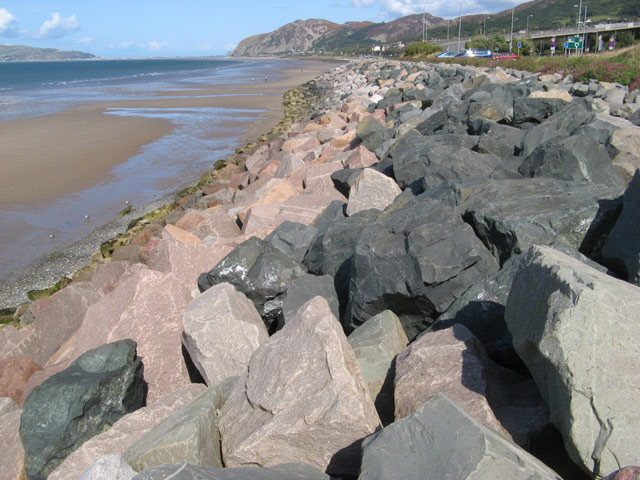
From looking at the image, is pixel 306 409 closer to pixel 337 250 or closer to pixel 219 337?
pixel 219 337

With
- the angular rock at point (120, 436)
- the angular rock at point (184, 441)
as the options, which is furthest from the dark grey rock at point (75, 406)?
the angular rock at point (184, 441)

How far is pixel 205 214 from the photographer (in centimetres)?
699

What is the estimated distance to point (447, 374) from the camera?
2.35 m

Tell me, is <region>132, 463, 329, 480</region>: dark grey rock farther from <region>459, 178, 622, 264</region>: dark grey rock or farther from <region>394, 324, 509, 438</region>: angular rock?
<region>459, 178, 622, 264</region>: dark grey rock

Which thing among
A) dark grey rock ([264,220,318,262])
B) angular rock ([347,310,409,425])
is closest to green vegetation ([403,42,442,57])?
dark grey rock ([264,220,318,262])

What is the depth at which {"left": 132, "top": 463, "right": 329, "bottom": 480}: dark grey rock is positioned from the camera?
182cm

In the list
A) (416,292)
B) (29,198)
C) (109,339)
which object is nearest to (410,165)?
(416,292)

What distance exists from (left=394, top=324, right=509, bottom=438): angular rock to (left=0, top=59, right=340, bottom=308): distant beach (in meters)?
5.84

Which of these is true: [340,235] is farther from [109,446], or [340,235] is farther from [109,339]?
[109,446]

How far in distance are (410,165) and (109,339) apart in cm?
345

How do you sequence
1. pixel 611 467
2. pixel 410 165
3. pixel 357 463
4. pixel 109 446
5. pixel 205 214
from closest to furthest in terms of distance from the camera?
1. pixel 611 467
2. pixel 357 463
3. pixel 109 446
4. pixel 410 165
5. pixel 205 214

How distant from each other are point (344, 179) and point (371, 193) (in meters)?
0.96

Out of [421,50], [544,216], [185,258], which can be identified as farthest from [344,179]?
[421,50]

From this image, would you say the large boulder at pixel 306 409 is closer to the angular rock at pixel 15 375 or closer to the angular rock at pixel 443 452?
the angular rock at pixel 443 452
